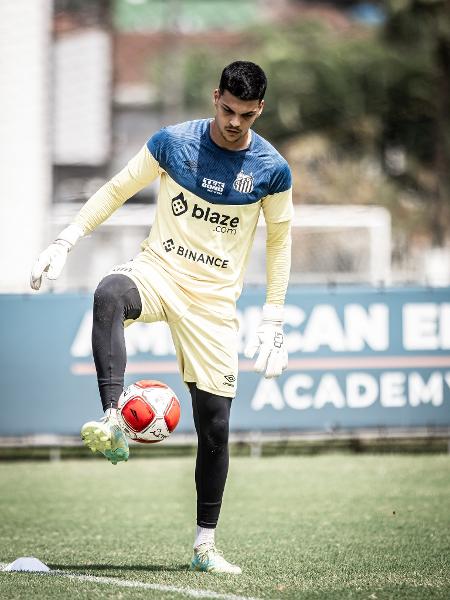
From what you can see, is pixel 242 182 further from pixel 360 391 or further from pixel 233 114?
pixel 360 391

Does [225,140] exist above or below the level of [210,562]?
above

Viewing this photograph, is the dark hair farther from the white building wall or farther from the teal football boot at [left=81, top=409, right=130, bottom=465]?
the white building wall

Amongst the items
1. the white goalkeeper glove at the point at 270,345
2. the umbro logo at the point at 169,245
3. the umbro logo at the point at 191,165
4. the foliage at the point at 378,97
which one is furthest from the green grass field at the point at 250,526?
the foliage at the point at 378,97

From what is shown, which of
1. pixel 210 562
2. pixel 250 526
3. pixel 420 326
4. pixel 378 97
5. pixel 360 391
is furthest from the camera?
pixel 378 97

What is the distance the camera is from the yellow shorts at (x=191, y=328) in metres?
6.13

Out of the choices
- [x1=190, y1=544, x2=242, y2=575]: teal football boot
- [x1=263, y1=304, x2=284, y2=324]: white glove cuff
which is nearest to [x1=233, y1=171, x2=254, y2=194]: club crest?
[x1=263, y1=304, x2=284, y2=324]: white glove cuff

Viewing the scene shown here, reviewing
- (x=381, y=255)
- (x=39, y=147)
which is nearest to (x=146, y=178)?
(x=381, y=255)

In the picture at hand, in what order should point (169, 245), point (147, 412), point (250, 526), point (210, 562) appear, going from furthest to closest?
point (250, 526) → point (210, 562) → point (169, 245) → point (147, 412)

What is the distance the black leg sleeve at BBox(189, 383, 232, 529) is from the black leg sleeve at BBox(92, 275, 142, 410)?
54 centimetres

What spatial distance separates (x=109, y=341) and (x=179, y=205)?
797 mm

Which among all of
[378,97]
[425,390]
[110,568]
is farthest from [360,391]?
[378,97]

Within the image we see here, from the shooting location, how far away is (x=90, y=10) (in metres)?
24.0

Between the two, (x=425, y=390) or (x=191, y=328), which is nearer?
(x=191, y=328)

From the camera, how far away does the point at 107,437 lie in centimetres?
565
